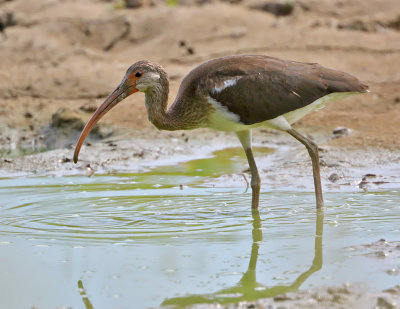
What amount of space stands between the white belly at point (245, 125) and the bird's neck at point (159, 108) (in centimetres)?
38

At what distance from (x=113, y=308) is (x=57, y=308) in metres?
0.32

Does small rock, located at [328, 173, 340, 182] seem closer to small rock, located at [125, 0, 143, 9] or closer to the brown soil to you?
the brown soil

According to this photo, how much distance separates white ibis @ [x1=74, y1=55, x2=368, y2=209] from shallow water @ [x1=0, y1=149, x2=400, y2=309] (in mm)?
569

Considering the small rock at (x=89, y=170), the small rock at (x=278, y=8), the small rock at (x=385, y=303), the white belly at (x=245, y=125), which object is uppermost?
the small rock at (x=278, y=8)

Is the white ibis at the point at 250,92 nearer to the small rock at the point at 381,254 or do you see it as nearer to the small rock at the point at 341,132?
the small rock at the point at 381,254

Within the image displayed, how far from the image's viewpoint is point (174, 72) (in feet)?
44.5

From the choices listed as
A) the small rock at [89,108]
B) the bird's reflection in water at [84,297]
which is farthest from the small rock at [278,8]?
the bird's reflection in water at [84,297]

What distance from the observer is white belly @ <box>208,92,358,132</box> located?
7371 mm

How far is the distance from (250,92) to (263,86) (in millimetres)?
128

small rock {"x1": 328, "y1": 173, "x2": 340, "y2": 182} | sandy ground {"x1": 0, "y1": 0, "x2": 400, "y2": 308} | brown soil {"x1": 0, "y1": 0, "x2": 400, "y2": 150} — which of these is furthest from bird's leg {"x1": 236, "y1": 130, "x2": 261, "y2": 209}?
brown soil {"x1": 0, "y1": 0, "x2": 400, "y2": 150}

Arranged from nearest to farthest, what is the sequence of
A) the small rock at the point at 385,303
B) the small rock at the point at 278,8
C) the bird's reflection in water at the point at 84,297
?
the small rock at the point at 385,303 < the bird's reflection in water at the point at 84,297 < the small rock at the point at 278,8

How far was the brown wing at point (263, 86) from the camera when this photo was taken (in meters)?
7.34

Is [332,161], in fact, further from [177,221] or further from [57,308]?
[57,308]

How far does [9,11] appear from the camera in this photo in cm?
1706
